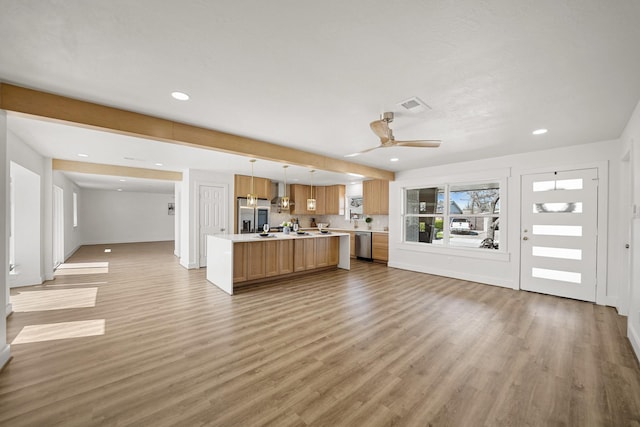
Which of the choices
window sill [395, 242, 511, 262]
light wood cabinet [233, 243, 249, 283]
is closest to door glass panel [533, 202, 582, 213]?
window sill [395, 242, 511, 262]

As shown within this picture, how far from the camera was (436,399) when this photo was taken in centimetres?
185

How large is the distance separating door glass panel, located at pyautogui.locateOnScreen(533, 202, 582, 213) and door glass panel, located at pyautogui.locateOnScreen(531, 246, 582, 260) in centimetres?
61

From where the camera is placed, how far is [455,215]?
5.58 meters

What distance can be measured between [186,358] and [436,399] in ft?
6.86

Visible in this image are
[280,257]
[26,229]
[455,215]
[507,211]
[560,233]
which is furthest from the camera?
[455,215]

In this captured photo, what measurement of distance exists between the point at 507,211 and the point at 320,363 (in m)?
4.45

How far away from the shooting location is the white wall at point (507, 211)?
12.5 ft

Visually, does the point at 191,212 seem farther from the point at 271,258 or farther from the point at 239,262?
the point at 271,258

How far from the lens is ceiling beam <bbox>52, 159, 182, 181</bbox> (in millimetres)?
5492

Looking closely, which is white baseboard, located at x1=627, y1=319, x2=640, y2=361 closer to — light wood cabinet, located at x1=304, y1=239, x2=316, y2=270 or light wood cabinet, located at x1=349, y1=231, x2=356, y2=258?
light wood cabinet, located at x1=304, y1=239, x2=316, y2=270

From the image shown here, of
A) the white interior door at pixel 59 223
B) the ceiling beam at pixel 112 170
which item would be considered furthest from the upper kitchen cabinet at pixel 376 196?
the white interior door at pixel 59 223

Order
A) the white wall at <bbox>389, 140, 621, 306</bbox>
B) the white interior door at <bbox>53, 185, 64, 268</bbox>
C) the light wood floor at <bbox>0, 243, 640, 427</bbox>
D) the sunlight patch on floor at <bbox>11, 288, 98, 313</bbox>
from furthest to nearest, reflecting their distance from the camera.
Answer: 1. the white interior door at <bbox>53, 185, 64, 268</bbox>
2. the white wall at <bbox>389, 140, 621, 306</bbox>
3. the sunlight patch on floor at <bbox>11, 288, 98, 313</bbox>
4. the light wood floor at <bbox>0, 243, 640, 427</bbox>

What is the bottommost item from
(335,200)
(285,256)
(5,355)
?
(5,355)

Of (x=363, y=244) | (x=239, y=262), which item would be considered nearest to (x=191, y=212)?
(x=239, y=262)
